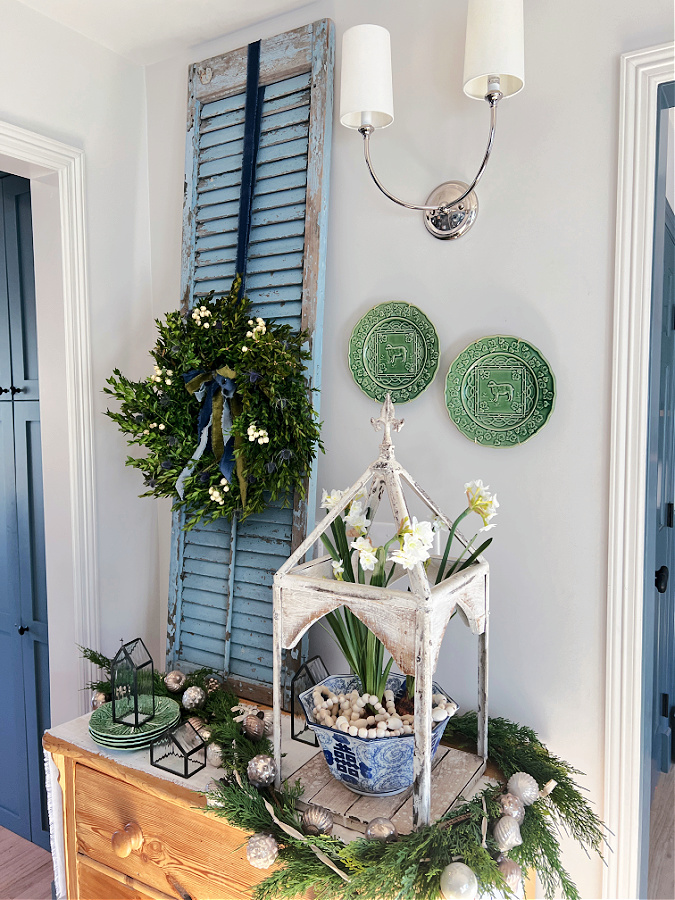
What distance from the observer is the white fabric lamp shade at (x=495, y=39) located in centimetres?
113

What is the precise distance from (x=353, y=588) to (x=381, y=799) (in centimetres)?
41

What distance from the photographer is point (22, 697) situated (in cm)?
218

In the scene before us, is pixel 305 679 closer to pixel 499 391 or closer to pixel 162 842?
pixel 162 842

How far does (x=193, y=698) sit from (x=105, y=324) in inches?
41.0

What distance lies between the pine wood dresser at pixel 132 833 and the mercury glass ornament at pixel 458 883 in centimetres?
38

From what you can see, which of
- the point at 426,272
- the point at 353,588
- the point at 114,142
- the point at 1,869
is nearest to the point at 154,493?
the point at 353,588

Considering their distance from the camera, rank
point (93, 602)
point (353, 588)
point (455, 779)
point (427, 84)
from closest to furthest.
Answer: point (353, 588) < point (455, 779) < point (427, 84) < point (93, 602)

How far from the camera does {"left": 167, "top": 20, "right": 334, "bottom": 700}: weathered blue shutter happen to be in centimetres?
152

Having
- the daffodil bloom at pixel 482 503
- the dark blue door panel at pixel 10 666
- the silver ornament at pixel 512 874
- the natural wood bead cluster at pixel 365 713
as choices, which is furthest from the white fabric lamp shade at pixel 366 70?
the dark blue door panel at pixel 10 666

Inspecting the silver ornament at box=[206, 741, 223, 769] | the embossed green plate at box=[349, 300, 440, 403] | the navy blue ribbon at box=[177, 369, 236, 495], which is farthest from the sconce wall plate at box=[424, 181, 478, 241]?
the silver ornament at box=[206, 741, 223, 769]

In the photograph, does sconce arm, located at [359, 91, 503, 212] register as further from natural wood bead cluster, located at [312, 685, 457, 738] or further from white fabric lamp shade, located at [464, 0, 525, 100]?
natural wood bead cluster, located at [312, 685, 457, 738]

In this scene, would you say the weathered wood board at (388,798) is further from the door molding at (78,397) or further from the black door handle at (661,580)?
the door molding at (78,397)

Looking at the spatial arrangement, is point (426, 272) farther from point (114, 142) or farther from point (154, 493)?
point (114, 142)

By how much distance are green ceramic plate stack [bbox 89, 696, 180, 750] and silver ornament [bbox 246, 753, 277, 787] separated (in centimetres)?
31
